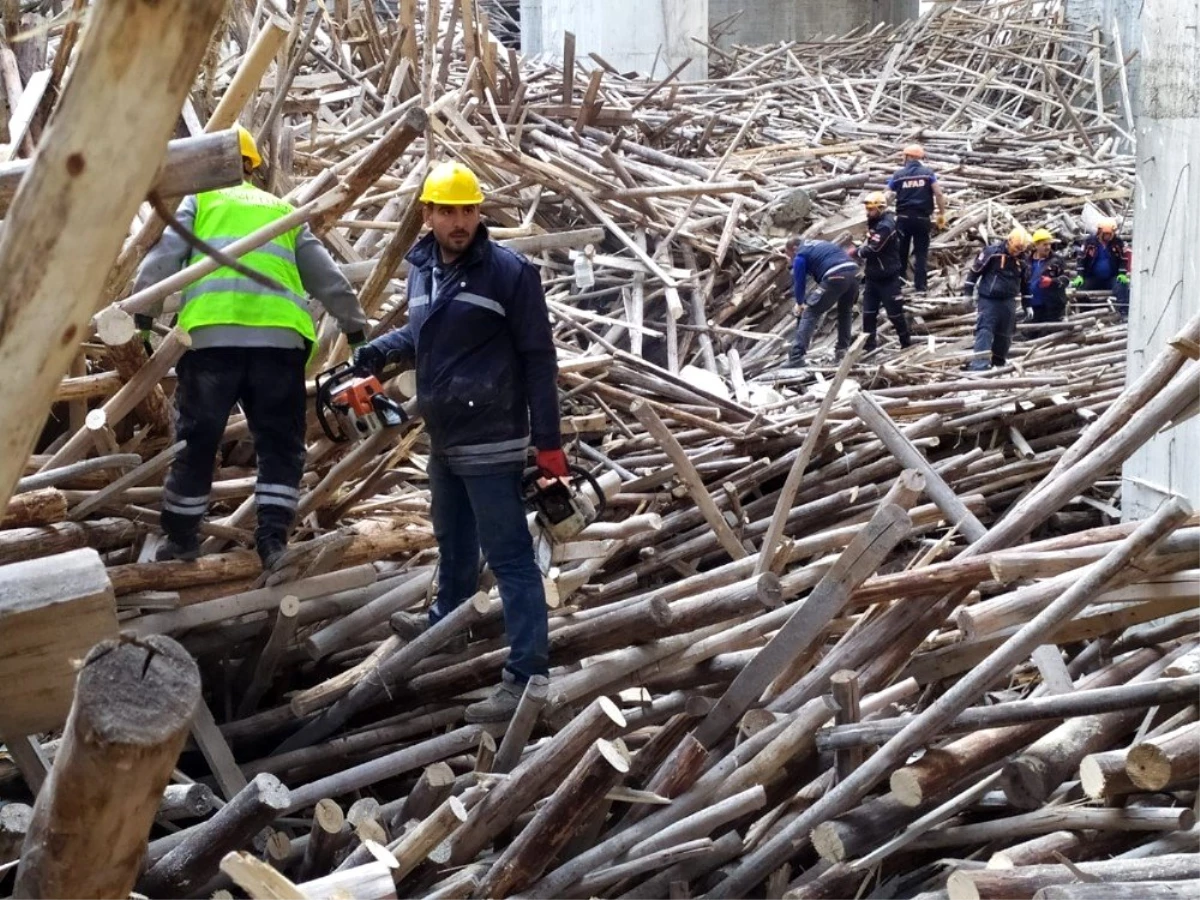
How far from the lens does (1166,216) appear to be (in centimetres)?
694

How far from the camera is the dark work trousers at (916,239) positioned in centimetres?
1282

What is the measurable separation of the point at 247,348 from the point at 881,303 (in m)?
7.92

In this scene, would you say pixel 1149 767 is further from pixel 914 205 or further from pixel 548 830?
pixel 914 205

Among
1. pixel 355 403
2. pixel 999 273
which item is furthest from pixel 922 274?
pixel 355 403

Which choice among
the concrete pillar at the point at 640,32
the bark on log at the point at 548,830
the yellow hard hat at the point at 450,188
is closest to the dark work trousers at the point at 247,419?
the yellow hard hat at the point at 450,188

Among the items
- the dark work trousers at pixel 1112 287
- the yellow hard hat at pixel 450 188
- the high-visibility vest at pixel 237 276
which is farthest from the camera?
the dark work trousers at pixel 1112 287

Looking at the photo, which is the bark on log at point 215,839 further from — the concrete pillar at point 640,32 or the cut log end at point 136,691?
the concrete pillar at point 640,32

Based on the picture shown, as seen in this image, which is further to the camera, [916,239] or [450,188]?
[916,239]

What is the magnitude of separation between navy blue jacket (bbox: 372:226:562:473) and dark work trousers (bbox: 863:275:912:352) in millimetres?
7283

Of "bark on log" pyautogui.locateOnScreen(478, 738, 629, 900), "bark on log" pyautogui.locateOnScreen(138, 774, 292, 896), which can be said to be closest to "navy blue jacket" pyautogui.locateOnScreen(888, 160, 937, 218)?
"bark on log" pyautogui.locateOnScreen(478, 738, 629, 900)

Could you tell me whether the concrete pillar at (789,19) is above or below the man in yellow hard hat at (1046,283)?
above

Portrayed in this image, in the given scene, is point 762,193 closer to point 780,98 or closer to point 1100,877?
point 780,98

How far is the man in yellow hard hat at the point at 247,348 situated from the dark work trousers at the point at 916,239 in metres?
8.37

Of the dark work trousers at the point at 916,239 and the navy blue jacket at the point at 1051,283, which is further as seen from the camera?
the dark work trousers at the point at 916,239
